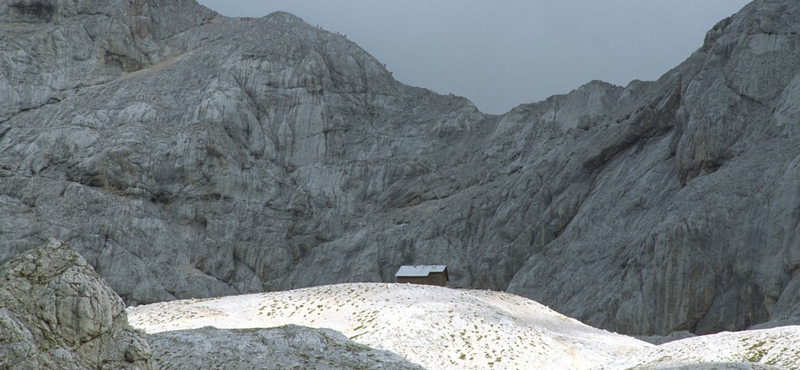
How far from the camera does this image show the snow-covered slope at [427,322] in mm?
42688

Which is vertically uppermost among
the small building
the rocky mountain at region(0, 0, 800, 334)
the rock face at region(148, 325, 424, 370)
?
the rocky mountain at region(0, 0, 800, 334)

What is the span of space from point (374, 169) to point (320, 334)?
102 meters

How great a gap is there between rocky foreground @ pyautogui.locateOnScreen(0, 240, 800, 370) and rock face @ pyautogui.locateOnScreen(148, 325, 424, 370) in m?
0.06

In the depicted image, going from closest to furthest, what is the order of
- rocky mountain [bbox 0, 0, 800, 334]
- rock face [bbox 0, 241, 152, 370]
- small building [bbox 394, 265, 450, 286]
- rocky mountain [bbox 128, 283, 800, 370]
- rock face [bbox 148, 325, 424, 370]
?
rock face [bbox 0, 241, 152, 370] < rock face [bbox 148, 325, 424, 370] < rocky mountain [bbox 128, 283, 800, 370] < small building [bbox 394, 265, 450, 286] < rocky mountain [bbox 0, 0, 800, 334]

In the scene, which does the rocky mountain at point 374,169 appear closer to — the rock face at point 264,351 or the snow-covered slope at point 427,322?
the snow-covered slope at point 427,322

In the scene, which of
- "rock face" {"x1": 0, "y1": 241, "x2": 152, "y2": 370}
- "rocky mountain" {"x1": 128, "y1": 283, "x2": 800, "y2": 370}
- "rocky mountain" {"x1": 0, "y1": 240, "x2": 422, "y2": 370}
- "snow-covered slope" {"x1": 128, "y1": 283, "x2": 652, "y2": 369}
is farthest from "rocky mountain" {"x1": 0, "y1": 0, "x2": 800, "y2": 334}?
"rock face" {"x1": 0, "y1": 241, "x2": 152, "y2": 370}

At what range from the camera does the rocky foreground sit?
18.9 metres

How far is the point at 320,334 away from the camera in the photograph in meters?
34.3

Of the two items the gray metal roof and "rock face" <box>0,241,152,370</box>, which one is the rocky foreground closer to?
"rock face" <box>0,241,152,370</box>

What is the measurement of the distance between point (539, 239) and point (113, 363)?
91815mm

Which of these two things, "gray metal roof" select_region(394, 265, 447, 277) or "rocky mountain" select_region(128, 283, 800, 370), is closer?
"rocky mountain" select_region(128, 283, 800, 370)

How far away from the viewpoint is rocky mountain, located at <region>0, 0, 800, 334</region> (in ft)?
282

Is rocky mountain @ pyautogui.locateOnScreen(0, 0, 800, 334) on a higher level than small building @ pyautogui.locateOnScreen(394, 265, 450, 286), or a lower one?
higher

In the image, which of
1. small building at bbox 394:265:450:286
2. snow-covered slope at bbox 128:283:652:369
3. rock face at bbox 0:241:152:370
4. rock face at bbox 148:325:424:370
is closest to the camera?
rock face at bbox 0:241:152:370
